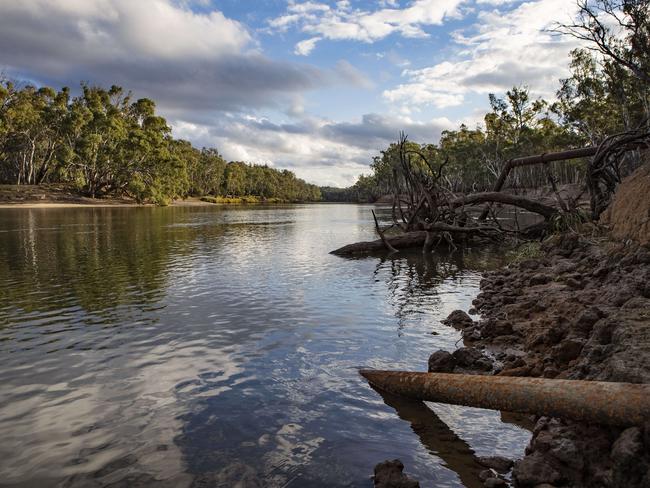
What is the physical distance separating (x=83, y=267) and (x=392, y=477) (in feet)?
58.4

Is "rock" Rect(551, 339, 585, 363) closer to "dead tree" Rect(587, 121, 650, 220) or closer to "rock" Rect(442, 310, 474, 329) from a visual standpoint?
"rock" Rect(442, 310, 474, 329)

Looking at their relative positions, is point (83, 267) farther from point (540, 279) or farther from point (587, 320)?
point (587, 320)

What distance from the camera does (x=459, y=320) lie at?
10961mm

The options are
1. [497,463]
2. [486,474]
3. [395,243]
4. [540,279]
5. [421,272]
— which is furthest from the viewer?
[395,243]

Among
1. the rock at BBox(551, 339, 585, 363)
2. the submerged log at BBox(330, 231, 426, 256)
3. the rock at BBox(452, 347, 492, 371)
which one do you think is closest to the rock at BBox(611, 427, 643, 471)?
the rock at BBox(551, 339, 585, 363)

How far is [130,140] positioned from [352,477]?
88.4 meters

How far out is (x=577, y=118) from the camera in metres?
56.9

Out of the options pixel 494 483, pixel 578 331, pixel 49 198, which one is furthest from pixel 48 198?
pixel 494 483

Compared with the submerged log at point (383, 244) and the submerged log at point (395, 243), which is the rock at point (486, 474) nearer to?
the submerged log at point (395, 243)

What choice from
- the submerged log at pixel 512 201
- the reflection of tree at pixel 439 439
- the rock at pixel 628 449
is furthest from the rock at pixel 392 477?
the submerged log at pixel 512 201

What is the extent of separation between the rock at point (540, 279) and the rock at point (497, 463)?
864 cm

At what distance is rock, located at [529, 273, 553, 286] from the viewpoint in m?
12.7

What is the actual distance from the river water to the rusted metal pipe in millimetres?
782

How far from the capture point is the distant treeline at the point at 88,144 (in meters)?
77.1
